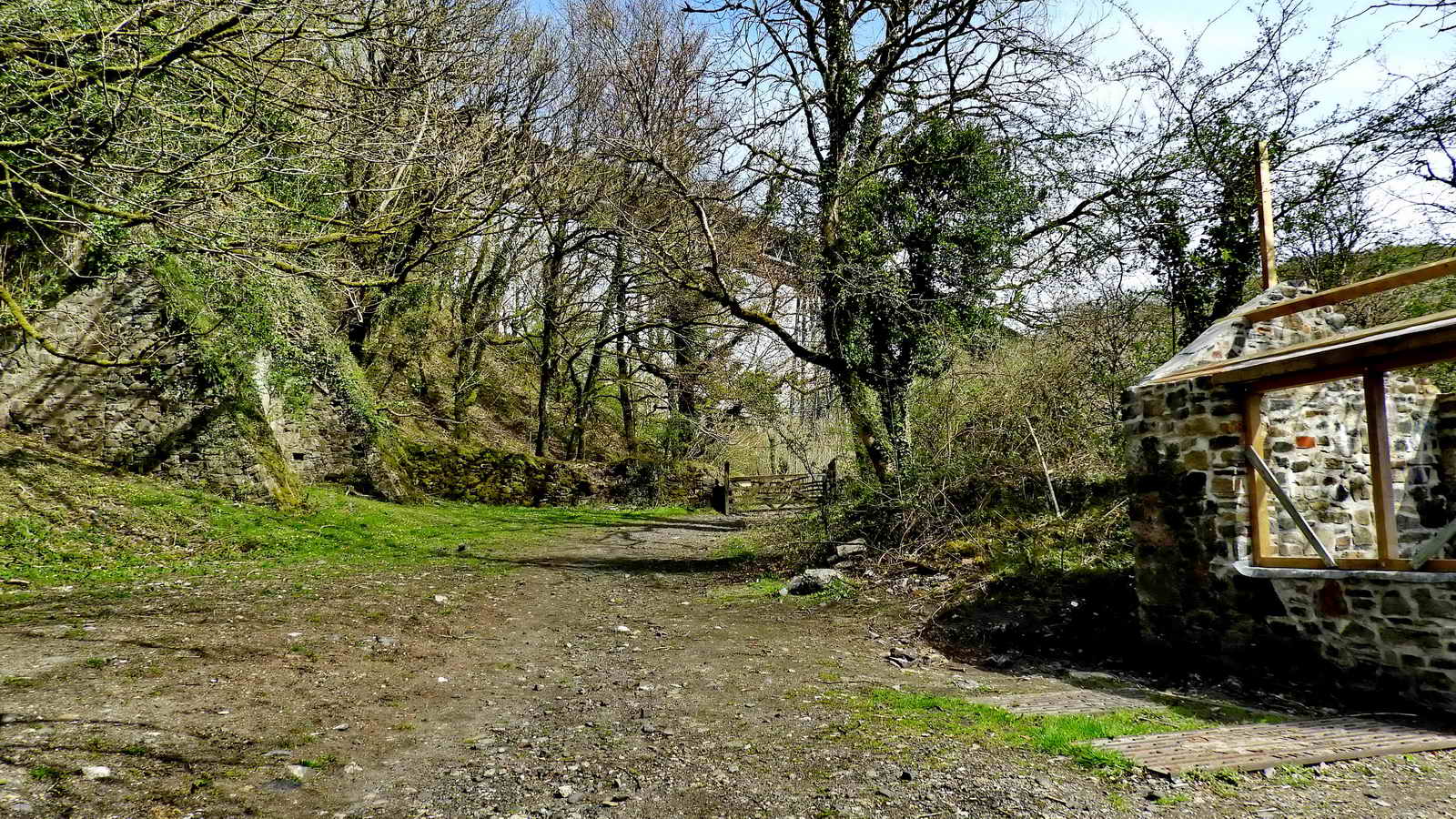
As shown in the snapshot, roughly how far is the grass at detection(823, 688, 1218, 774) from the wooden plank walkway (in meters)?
0.14

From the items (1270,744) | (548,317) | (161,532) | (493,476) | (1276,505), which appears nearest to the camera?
(1270,744)

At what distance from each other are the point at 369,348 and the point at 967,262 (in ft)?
40.4

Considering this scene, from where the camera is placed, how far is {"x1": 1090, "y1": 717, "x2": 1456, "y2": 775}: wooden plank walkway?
3906 mm

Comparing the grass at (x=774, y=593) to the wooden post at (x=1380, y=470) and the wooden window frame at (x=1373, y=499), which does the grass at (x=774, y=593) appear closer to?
the wooden window frame at (x=1373, y=499)

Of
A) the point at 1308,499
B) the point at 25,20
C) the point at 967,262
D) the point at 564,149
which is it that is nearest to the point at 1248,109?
the point at 967,262

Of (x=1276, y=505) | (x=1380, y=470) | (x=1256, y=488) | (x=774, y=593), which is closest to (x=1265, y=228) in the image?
(x=1276, y=505)

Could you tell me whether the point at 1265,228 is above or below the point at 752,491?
above

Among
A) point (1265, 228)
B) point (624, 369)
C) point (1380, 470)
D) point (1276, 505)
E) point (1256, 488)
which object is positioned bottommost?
point (1276, 505)

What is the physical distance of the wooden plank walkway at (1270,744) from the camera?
12.8 ft

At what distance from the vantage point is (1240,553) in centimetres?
602

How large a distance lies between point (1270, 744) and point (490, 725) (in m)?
4.34

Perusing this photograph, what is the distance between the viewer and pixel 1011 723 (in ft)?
15.2

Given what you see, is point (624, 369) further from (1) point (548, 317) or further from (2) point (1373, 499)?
(2) point (1373, 499)

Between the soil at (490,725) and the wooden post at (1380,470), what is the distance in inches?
65.8
